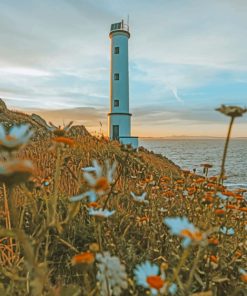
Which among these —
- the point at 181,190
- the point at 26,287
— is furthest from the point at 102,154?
the point at 26,287

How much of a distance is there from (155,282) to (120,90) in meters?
16.9

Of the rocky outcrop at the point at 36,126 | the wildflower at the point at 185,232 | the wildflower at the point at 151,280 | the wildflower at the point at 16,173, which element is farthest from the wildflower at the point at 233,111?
the rocky outcrop at the point at 36,126

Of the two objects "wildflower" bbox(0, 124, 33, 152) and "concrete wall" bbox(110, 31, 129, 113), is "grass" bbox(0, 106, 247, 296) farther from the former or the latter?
"concrete wall" bbox(110, 31, 129, 113)

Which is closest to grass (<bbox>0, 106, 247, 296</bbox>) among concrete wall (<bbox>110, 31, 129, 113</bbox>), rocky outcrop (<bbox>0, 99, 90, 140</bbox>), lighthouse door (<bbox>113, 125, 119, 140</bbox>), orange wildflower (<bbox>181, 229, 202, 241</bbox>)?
orange wildflower (<bbox>181, 229, 202, 241</bbox>)

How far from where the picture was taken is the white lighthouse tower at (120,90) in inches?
680

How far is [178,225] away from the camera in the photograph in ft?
2.26

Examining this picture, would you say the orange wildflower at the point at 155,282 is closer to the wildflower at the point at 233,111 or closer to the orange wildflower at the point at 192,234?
A: the orange wildflower at the point at 192,234

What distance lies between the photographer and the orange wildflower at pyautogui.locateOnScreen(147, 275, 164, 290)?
2.29ft

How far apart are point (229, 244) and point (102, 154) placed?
4347mm

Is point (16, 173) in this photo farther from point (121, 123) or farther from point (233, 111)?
point (121, 123)

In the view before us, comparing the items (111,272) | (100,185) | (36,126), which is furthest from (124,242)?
(36,126)

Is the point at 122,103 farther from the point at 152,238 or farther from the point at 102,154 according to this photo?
the point at 152,238

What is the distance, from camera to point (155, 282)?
0.71 meters

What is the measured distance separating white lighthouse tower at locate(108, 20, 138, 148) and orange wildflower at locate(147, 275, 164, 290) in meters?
16.3
